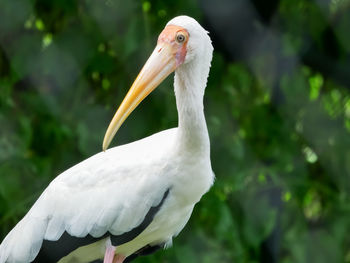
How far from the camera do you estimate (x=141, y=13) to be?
1982mm

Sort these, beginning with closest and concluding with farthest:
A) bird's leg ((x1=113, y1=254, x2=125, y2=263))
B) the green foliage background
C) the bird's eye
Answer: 1. the bird's eye
2. bird's leg ((x1=113, y1=254, x2=125, y2=263))
3. the green foliage background

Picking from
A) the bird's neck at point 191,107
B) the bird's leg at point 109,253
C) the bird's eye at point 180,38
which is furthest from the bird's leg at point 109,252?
the bird's eye at point 180,38

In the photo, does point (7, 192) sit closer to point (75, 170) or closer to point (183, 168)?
point (75, 170)

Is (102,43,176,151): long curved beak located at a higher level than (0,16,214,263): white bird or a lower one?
higher

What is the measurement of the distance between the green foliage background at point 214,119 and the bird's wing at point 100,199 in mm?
395

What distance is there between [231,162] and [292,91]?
0.21 m

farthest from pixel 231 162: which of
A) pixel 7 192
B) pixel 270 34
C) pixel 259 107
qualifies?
pixel 7 192

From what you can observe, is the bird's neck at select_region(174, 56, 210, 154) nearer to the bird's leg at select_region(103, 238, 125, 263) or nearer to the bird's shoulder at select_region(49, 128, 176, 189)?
the bird's shoulder at select_region(49, 128, 176, 189)

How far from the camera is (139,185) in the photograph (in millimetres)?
1524

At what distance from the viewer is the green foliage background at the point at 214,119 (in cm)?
199

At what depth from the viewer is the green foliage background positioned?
1.99 metres

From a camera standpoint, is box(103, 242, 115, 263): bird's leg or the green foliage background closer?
box(103, 242, 115, 263): bird's leg

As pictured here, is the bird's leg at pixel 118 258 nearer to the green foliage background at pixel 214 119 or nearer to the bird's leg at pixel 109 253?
the bird's leg at pixel 109 253

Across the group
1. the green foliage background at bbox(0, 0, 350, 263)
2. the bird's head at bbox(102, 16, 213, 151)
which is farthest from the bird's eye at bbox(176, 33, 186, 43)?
the green foliage background at bbox(0, 0, 350, 263)
